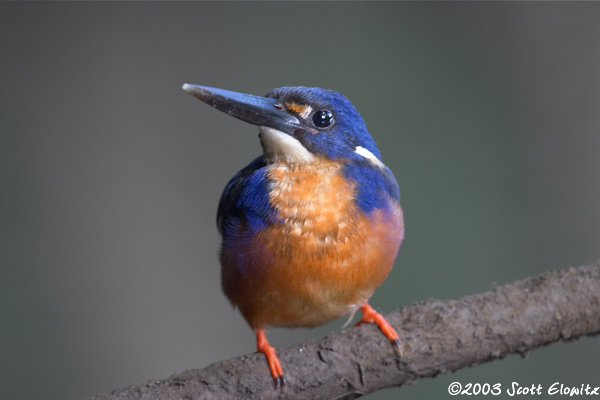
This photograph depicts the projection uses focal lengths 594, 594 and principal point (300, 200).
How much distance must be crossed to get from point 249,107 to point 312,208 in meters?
0.30

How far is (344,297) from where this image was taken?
1638mm

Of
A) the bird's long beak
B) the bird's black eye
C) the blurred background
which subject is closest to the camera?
the bird's long beak

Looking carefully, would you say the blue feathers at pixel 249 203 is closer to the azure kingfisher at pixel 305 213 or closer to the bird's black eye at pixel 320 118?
the azure kingfisher at pixel 305 213

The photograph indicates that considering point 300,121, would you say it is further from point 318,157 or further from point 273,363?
point 273,363

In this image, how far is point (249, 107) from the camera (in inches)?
59.2

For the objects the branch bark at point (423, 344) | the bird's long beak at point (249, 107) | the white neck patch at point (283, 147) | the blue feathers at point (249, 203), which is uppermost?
the bird's long beak at point (249, 107)

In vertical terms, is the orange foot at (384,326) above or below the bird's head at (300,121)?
below

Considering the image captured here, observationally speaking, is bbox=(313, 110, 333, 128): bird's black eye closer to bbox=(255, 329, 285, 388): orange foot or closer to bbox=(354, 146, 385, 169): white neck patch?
bbox=(354, 146, 385, 169): white neck patch

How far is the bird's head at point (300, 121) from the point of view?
152 cm

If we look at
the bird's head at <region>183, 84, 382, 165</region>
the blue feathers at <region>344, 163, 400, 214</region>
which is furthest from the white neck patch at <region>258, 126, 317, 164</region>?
the blue feathers at <region>344, 163, 400, 214</region>

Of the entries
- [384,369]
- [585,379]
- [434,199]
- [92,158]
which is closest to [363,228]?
[384,369]

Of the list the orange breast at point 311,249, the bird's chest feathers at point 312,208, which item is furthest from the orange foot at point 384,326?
the bird's chest feathers at point 312,208

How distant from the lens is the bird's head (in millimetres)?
1518

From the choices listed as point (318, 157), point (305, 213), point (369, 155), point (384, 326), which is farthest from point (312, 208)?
point (384, 326)
